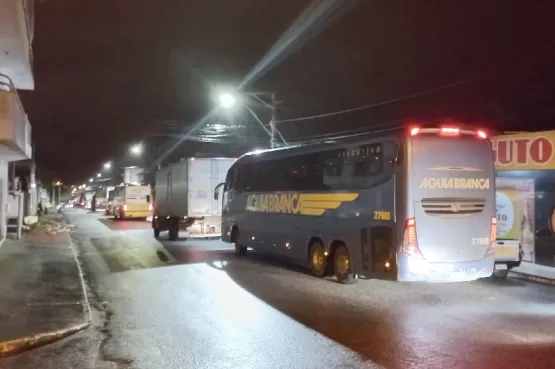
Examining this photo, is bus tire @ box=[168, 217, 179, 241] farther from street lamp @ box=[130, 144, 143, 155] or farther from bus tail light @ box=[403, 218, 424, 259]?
street lamp @ box=[130, 144, 143, 155]

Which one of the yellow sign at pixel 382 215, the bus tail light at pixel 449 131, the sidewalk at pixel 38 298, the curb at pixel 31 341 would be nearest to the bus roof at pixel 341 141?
the bus tail light at pixel 449 131

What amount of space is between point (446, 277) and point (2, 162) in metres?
16.7

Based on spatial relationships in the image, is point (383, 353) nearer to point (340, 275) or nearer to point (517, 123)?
point (340, 275)

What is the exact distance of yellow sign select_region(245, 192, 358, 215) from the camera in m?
14.2

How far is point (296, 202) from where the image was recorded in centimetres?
1623

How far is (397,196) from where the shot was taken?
1190cm

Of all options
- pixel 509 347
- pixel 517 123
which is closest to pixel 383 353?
pixel 509 347

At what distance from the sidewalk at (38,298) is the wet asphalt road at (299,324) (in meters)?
0.31

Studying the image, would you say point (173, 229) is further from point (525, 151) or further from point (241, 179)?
point (525, 151)

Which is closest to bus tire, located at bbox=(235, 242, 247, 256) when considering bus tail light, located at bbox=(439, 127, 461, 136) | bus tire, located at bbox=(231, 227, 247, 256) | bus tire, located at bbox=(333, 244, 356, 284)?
bus tire, located at bbox=(231, 227, 247, 256)

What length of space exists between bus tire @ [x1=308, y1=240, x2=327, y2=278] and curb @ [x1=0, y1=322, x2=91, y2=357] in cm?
667

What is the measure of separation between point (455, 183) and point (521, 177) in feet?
25.4

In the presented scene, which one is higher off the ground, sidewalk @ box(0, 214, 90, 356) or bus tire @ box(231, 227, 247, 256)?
bus tire @ box(231, 227, 247, 256)

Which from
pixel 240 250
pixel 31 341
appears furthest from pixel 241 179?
pixel 31 341
